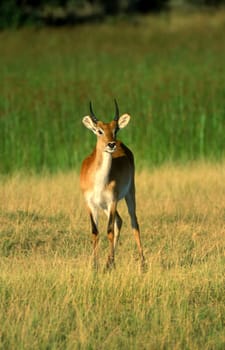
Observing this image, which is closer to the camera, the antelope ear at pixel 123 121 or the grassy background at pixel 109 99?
the antelope ear at pixel 123 121

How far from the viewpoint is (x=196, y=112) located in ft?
57.7

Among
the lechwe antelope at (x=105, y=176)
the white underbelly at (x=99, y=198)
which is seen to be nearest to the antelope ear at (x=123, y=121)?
the lechwe antelope at (x=105, y=176)

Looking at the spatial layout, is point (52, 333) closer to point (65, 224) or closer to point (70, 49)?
point (65, 224)

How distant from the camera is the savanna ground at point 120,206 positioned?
7375 mm

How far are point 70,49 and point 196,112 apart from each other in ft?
42.2

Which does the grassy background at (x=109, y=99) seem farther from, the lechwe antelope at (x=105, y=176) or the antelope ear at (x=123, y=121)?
the antelope ear at (x=123, y=121)

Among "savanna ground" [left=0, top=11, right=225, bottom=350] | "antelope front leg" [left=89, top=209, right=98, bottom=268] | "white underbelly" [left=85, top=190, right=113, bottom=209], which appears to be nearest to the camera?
"savanna ground" [left=0, top=11, right=225, bottom=350]

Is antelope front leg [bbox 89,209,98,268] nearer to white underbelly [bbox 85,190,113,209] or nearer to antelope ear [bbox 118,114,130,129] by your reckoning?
white underbelly [bbox 85,190,113,209]

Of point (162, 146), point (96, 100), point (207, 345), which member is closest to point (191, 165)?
point (162, 146)

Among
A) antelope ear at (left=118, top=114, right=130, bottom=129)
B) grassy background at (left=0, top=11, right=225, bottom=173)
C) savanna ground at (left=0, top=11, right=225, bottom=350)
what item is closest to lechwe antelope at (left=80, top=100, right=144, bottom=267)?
antelope ear at (left=118, top=114, right=130, bottom=129)

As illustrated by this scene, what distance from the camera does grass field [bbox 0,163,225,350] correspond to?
280 inches

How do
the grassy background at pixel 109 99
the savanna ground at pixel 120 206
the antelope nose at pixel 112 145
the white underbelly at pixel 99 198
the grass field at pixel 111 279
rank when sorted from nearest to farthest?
1. the grass field at pixel 111 279
2. the savanna ground at pixel 120 206
3. the antelope nose at pixel 112 145
4. the white underbelly at pixel 99 198
5. the grassy background at pixel 109 99

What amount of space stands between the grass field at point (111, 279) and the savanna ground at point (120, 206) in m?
0.01

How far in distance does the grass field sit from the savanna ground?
0.01m
